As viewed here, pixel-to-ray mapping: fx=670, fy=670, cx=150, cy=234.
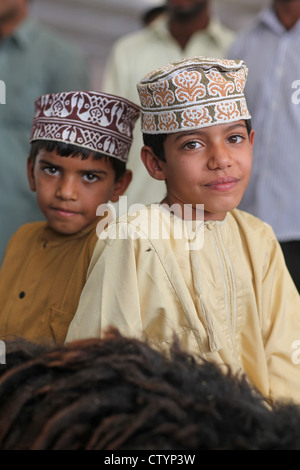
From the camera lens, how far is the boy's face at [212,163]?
1.53 metres

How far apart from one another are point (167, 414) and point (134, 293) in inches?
21.9

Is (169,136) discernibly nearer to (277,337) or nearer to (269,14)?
(277,337)

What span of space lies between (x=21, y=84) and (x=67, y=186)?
1.41 m

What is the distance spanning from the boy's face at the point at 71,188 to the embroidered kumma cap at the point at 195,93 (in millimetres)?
294

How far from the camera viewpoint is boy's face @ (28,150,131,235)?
1.76m

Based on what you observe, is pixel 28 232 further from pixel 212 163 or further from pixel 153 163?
pixel 212 163

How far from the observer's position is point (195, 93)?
1.52m

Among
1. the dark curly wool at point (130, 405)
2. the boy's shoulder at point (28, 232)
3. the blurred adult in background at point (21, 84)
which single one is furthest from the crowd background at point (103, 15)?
the dark curly wool at point (130, 405)

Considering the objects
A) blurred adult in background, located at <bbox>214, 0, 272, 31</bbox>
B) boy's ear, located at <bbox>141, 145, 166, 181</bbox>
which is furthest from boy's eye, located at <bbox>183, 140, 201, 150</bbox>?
blurred adult in background, located at <bbox>214, 0, 272, 31</bbox>

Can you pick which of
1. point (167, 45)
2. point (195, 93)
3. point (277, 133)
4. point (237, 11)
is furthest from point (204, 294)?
point (237, 11)

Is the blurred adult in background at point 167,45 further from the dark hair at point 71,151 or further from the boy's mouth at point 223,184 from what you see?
the boy's mouth at point 223,184

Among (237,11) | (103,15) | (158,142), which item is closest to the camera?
(158,142)

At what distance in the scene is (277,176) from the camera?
2588mm
